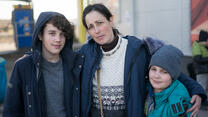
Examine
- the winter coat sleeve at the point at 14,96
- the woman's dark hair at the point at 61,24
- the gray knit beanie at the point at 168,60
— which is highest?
the woman's dark hair at the point at 61,24

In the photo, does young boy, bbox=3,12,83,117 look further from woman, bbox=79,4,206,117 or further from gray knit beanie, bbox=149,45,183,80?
gray knit beanie, bbox=149,45,183,80

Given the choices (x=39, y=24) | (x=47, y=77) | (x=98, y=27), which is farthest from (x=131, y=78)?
(x=39, y=24)

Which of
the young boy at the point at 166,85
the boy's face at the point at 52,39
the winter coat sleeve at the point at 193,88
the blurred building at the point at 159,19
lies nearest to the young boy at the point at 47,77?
the boy's face at the point at 52,39

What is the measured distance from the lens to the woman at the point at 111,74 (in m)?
1.83

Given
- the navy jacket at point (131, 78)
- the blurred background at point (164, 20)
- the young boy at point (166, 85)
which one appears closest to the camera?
the young boy at point (166, 85)

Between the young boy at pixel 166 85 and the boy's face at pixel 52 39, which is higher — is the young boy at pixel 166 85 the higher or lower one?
the lower one

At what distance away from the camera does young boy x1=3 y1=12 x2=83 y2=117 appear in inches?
72.9

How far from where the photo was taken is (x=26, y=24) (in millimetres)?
11047

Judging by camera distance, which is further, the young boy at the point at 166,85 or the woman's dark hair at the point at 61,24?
the woman's dark hair at the point at 61,24

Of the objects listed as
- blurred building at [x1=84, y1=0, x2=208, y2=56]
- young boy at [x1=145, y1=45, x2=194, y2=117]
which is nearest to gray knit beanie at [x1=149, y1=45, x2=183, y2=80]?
young boy at [x1=145, y1=45, x2=194, y2=117]

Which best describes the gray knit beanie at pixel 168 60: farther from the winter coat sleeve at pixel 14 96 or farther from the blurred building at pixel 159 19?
the blurred building at pixel 159 19

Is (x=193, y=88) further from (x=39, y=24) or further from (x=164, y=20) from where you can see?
(x=164, y=20)

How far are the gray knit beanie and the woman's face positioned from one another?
450 mm

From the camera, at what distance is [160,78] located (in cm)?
174
